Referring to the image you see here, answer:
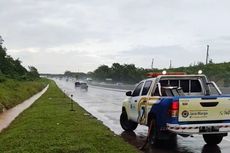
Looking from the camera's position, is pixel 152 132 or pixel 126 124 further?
pixel 126 124

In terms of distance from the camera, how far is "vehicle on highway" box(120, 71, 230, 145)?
1190 cm

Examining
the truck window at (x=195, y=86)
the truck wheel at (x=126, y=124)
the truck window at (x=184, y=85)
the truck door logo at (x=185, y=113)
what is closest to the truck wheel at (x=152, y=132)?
the truck door logo at (x=185, y=113)

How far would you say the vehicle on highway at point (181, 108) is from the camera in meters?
11.9

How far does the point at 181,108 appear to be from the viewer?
11.8 metres

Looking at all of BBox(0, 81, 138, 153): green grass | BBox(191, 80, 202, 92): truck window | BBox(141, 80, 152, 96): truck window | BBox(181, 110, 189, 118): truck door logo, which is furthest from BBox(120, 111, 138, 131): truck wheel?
BBox(181, 110, 189, 118): truck door logo

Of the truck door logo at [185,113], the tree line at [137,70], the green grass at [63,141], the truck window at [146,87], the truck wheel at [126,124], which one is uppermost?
the tree line at [137,70]

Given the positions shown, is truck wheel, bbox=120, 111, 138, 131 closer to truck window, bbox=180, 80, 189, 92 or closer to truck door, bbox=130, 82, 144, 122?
truck door, bbox=130, 82, 144, 122

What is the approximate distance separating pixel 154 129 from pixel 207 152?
155 cm

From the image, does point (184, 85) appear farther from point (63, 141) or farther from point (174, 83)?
point (63, 141)

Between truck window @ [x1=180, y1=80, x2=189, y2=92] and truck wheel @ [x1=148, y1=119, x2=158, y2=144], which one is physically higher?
truck window @ [x1=180, y1=80, x2=189, y2=92]

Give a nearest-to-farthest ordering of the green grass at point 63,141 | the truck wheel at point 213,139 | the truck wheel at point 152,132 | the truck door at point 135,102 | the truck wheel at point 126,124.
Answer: the green grass at point 63,141 < the truck wheel at point 152,132 < the truck wheel at point 213,139 < the truck door at point 135,102 < the truck wheel at point 126,124

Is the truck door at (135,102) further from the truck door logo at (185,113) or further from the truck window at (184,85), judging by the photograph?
the truck door logo at (185,113)

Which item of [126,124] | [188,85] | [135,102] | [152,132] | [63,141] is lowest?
[63,141]

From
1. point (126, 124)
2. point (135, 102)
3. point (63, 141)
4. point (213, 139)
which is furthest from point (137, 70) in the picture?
point (63, 141)
